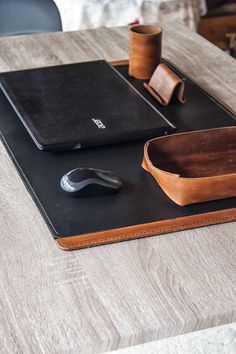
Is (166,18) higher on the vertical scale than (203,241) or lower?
lower

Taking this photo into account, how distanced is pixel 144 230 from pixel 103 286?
15 cm

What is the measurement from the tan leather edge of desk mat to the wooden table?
10mm

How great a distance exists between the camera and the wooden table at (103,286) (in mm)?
991

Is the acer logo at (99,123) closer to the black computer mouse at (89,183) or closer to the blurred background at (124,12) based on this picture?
the black computer mouse at (89,183)

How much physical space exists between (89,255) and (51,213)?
117 millimetres

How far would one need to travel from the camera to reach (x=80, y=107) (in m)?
1.55

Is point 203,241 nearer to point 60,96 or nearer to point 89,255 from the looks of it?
point 89,255

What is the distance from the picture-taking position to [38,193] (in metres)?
1.26

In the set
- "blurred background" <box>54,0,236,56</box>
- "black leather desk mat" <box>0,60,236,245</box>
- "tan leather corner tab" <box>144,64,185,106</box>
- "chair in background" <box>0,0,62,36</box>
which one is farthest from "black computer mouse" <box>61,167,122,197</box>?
"blurred background" <box>54,0,236,56</box>

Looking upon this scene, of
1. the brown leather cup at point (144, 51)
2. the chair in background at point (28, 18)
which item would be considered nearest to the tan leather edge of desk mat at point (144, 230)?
the brown leather cup at point (144, 51)

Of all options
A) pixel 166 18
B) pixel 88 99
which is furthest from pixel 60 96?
pixel 166 18

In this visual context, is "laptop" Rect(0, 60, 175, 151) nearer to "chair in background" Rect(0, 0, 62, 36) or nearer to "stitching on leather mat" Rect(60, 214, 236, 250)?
"stitching on leather mat" Rect(60, 214, 236, 250)

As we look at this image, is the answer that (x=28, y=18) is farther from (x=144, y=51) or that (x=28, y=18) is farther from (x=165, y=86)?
(x=165, y=86)

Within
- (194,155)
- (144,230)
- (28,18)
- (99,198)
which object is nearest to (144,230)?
(144,230)
